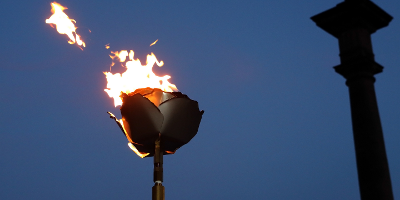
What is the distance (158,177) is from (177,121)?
55 cm

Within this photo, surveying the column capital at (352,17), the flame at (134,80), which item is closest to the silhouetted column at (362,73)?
the column capital at (352,17)

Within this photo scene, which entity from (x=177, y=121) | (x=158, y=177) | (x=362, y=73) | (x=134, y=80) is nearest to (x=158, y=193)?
(x=158, y=177)

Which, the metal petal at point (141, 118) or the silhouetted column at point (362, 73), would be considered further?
the silhouetted column at point (362, 73)

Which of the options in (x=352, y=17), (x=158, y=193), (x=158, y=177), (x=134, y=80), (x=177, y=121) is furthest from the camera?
(x=352, y=17)

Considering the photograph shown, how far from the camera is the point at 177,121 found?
3.72m

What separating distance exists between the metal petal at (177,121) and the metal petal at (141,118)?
0.08 meters

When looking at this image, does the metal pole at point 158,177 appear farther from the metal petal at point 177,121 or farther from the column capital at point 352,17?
the column capital at point 352,17

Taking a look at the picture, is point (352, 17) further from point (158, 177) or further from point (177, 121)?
point (158, 177)

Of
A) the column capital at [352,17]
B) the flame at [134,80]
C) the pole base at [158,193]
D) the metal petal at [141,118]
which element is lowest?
the pole base at [158,193]

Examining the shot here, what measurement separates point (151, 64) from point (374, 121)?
4.73 m

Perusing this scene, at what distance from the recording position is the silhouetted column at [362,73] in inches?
290

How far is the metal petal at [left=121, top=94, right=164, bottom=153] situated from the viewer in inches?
142

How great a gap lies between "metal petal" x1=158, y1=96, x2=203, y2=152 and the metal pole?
0.08 metres

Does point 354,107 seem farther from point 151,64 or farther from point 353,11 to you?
point 151,64
